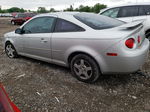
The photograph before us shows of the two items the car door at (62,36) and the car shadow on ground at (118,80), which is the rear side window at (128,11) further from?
the car door at (62,36)

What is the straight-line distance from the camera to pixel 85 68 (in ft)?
8.83

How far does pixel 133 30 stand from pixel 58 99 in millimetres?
1790

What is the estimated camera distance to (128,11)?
16.7 ft

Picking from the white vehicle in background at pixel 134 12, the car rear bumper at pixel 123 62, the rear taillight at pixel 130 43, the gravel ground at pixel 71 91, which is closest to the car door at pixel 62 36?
the gravel ground at pixel 71 91

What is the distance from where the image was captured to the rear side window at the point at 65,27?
266 cm

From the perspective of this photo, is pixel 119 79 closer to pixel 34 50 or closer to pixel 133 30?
pixel 133 30

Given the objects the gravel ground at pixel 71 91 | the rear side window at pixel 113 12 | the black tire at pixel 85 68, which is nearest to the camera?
the gravel ground at pixel 71 91

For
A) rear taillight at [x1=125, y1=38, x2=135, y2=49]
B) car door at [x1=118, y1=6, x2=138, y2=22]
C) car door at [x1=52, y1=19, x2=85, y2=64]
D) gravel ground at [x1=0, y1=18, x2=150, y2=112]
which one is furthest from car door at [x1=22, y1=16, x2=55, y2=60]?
car door at [x1=118, y1=6, x2=138, y2=22]

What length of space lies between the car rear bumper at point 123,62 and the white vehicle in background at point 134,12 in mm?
2665

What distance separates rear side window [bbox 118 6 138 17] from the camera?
4.93 meters

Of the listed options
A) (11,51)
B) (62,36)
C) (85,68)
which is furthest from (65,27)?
(11,51)

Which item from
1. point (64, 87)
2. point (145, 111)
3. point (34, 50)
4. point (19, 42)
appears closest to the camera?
point (145, 111)

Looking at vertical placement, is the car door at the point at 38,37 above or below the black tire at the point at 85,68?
above

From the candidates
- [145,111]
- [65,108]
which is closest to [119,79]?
[145,111]
